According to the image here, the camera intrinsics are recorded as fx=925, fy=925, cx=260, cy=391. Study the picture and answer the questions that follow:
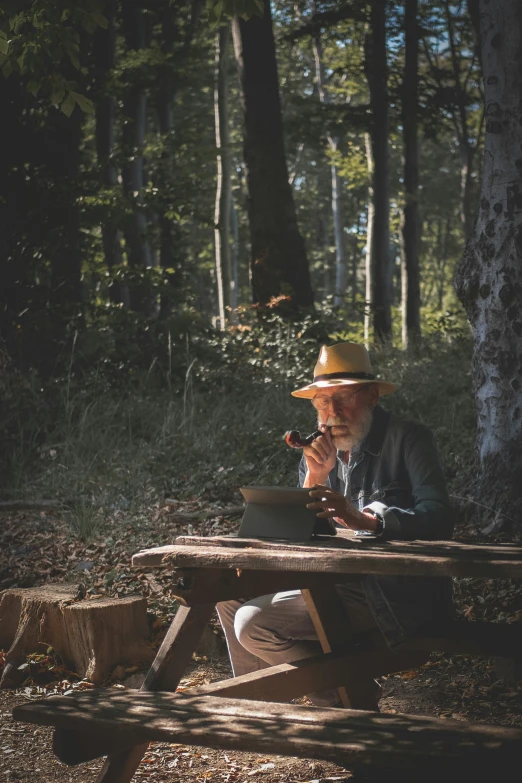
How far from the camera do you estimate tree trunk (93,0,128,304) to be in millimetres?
12586

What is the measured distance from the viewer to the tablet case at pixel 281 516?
12.1ft

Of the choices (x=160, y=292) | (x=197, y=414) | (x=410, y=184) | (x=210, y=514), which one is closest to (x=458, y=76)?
(x=410, y=184)

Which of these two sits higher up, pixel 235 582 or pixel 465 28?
pixel 465 28

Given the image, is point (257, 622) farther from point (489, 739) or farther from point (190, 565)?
point (489, 739)

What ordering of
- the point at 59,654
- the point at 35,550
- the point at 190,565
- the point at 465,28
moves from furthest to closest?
the point at 465,28 → the point at 35,550 → the point at 59,654 → the point at 190,565

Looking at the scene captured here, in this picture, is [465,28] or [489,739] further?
[465,28]

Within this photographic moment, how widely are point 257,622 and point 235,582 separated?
0.54 m

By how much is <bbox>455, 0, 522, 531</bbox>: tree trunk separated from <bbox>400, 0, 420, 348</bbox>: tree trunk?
929cm

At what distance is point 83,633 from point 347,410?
8.14 feet

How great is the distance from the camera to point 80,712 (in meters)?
3.29

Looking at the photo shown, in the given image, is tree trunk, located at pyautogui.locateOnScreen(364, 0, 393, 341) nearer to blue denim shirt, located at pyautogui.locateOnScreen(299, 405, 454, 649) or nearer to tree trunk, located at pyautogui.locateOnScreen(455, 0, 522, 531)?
tree trunk, located at pyautogui.locateOnScreen(455, 0, 522, 531)

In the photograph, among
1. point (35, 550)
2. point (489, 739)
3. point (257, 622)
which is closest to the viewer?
point (489, 739)

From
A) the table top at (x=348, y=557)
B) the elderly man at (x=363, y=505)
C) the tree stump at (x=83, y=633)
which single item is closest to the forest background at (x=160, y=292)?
the tree stump at (x=83, y=633)

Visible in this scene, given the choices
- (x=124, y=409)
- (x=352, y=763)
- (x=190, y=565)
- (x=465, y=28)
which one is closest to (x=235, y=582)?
(x=190, y=565)
